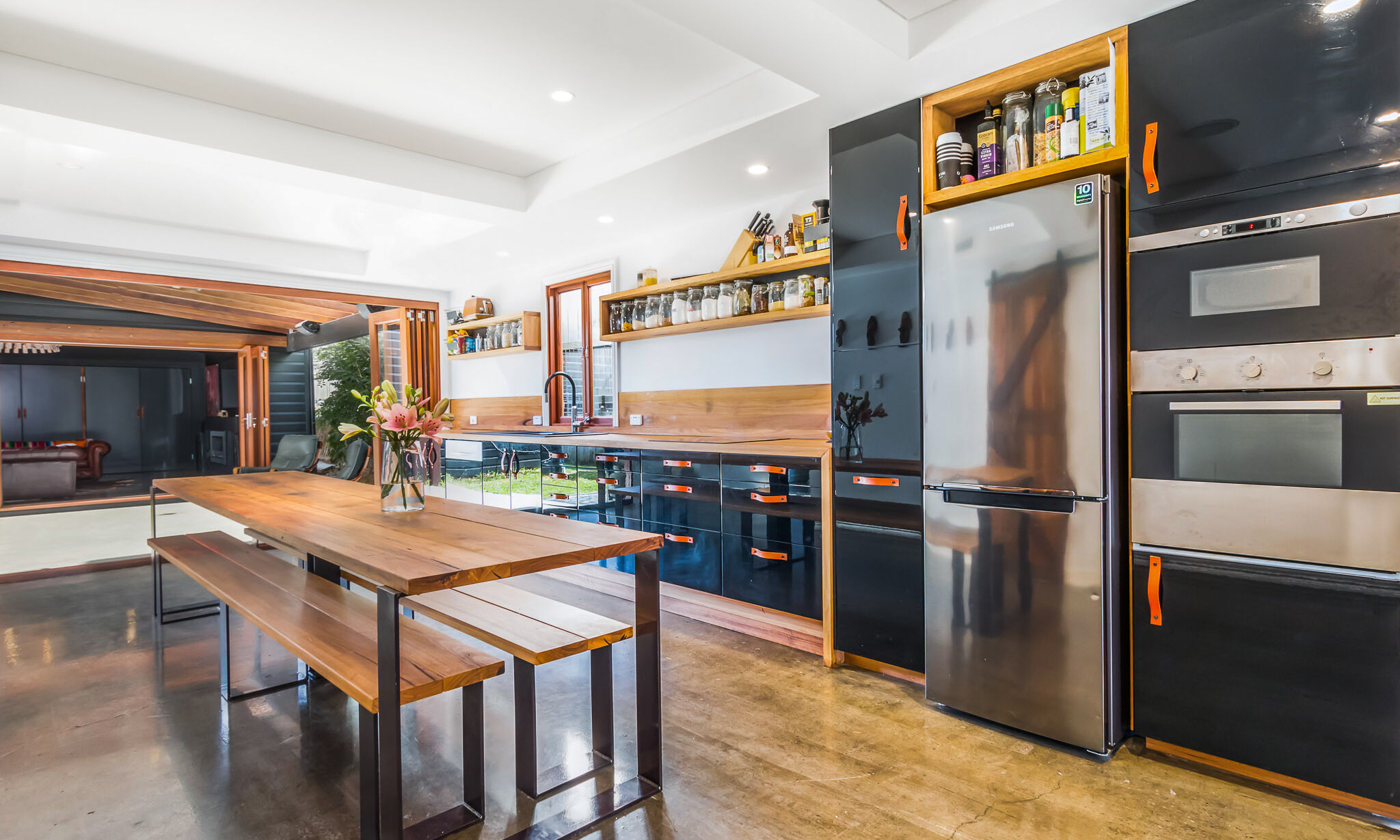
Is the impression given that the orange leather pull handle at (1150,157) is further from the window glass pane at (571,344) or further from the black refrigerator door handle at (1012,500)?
the window glass pane at (571,344)

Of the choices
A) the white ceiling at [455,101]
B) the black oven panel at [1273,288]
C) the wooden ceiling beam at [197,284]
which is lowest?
the black oven panel at [1273,288]

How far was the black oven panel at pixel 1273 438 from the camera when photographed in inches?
70.9

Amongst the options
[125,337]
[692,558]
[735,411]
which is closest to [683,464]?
[692,558]

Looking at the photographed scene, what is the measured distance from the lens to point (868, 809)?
1.90 meters

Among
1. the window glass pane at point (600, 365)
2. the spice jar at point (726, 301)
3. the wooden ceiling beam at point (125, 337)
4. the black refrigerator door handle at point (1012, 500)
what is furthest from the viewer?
the wooden ceiling beam at point (125, 337)

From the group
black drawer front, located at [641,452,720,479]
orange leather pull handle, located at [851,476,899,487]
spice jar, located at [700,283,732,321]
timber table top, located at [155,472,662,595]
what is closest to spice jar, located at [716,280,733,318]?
spice jar, located at [700,283,732,321]

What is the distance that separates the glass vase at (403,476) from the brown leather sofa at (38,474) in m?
9.72

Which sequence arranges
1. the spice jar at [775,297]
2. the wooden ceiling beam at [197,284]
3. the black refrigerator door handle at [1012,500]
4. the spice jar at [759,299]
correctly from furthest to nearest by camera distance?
the wooden ceiling beam at [197,284], the spice jar at [759,299], the spice jar at [775,297], the black refrigerator door handle at [1012,500]

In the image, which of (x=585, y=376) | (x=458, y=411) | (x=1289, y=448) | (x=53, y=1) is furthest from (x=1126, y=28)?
(x=458, y=411)

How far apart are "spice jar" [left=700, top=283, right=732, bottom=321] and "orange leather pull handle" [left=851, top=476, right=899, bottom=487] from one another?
1.63 metres

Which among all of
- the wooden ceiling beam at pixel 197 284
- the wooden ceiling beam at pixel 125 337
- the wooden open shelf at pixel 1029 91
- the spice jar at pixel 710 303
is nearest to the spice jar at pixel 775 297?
the spice jar at pixel 710 303

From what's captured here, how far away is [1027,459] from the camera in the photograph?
7.70 feet

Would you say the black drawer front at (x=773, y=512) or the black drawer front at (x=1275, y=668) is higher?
the black drawer front at (x=773, y=512)

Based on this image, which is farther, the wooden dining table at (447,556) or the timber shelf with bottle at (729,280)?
the timber shelf with bottle at (729,280)
